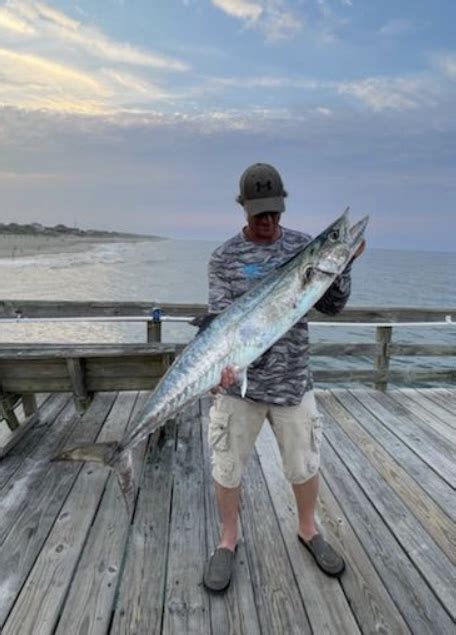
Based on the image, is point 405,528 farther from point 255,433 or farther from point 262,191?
point 262,191

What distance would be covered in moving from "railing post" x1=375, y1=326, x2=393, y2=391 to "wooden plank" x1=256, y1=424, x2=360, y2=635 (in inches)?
96.7

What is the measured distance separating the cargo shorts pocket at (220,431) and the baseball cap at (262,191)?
973 millimetres

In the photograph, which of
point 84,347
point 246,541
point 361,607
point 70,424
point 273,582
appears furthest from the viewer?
point 70,424

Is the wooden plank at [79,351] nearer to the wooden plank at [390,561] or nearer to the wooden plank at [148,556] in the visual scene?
the wooden plank at [148,556]

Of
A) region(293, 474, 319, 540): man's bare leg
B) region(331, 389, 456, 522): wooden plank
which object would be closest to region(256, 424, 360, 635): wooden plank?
region(293, 474, 319, 540): man's bare leg

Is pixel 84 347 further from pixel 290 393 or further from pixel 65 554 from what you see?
pixel 290 393

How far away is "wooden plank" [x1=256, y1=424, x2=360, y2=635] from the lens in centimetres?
189

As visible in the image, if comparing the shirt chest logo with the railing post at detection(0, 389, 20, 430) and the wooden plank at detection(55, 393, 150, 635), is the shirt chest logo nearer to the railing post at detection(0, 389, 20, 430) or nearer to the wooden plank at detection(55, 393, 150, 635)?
the wooden plank at detection(55, 393, 150, 635)

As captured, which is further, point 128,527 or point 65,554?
point 128,527

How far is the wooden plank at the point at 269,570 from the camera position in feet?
6.23

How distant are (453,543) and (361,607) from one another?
820 millimetres

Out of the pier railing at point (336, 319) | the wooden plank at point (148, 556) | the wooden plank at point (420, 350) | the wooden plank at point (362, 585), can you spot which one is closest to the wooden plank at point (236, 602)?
the wooden plank at point (148, 556)

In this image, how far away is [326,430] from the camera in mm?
3916

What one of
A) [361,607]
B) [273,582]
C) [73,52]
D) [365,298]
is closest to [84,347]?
[273,582]
